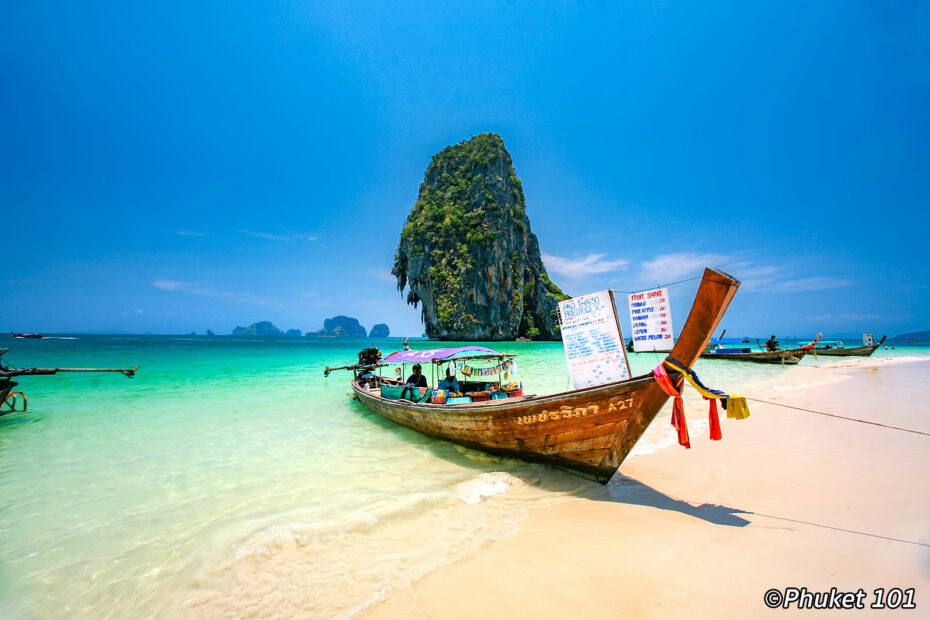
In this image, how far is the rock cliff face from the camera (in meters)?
56.2

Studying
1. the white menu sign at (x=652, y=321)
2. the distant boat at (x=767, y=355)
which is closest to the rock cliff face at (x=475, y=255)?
the distant boat at (x=767, y=355)

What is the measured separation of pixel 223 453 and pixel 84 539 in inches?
130

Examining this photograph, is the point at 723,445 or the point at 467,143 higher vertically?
the point at 467,143

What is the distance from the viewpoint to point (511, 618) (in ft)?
8.95

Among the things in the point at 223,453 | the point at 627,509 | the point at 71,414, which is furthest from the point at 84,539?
the point at 71,414

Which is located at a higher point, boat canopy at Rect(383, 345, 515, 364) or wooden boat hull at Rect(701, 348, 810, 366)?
boat canopy at Rect(383, 345, 515, 364)

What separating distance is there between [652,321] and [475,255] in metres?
51.9

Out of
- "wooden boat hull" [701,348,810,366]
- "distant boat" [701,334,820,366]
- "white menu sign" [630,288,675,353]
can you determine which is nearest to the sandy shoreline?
"white menu sign" [630,288,675,353]

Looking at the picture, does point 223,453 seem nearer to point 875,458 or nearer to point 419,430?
point 419,430

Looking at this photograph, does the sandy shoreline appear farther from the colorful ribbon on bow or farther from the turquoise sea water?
the colorful ribbon on bow

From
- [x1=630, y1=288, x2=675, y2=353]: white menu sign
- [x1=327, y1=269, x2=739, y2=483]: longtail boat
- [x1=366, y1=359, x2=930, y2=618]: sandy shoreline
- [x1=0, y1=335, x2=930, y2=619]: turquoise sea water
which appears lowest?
[x1=0, y1=335, x2=930, y2=619]: turquoise sea water

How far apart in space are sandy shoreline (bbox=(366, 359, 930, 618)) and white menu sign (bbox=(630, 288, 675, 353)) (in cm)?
214

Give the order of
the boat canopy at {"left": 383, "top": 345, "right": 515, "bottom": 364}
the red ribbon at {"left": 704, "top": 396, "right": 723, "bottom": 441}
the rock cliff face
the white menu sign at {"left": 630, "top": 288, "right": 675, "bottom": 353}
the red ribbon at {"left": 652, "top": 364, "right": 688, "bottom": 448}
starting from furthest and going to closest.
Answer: the rock cliff face → the boat canopy at {"left": 383, "top": 345, "right": 515, "bottom": 364} → the white menu sign at {"left": 630, "top": 288, "right": 675, "bottom": 353} → the red ribbon at {"left": 652, "top": 364, "right": 688, "bottom": 448} → the red ribbon at {"left": 704, "top": 396, "right": 723, "bottom": 441}

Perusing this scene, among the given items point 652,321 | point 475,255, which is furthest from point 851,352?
point 475,255
